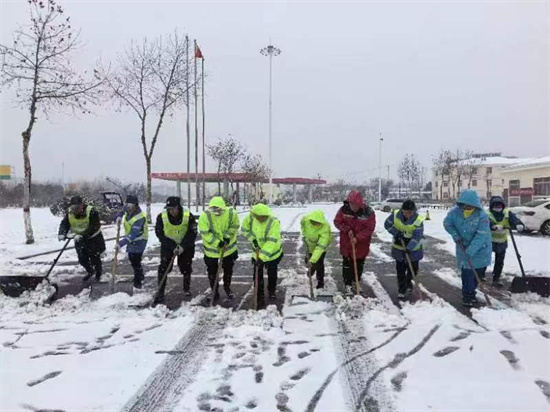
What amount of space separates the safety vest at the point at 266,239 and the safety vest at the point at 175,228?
1017 mm

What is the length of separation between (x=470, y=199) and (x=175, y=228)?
14.0 ft

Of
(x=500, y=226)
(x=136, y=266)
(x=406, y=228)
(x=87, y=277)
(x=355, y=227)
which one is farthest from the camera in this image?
(x=87, y=277)

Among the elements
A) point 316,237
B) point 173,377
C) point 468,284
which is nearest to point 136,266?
point 316,237

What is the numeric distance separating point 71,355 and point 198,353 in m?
1.27

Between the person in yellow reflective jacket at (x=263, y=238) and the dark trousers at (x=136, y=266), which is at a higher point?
the person in yellow reflective jacket at (x=263, y=238)

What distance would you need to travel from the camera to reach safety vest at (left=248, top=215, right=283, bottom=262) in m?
6.70

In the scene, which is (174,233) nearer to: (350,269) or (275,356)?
(350,269)

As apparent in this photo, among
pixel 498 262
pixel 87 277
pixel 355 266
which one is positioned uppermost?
pixel 355 266

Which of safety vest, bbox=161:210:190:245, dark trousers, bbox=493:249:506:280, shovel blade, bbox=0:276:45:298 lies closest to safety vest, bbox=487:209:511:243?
dark trousers, bbox=493:249:506:280

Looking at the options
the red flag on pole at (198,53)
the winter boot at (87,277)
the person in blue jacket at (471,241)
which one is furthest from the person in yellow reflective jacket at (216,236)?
the red flag on pole at (198,53)

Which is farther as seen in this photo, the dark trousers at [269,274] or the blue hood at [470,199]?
the dark trousers at [269,274]

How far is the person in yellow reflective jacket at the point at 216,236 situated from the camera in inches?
267

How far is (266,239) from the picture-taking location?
6766mm

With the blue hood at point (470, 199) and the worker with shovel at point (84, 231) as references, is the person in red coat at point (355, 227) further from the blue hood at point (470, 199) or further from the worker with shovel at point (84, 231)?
the worker with shovel at point (84, 231)
